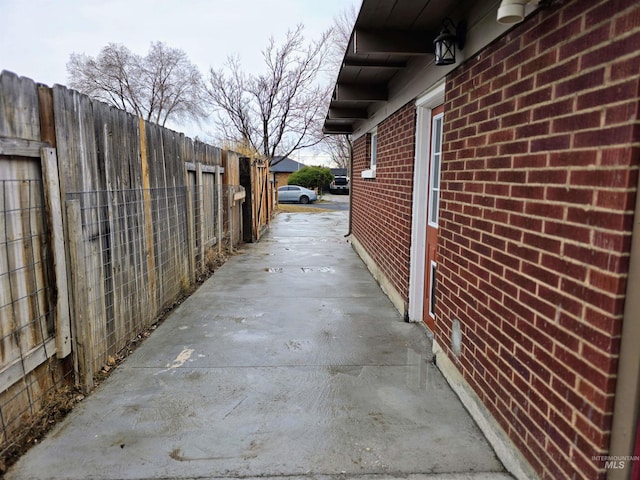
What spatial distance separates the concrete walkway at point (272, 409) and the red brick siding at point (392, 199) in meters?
0.81

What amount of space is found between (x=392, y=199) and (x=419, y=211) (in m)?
1.34

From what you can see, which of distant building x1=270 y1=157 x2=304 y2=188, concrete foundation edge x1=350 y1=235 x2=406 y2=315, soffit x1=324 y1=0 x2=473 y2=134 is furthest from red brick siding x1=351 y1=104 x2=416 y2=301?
distant building x1=270 y1=157 x2=304 y2=188

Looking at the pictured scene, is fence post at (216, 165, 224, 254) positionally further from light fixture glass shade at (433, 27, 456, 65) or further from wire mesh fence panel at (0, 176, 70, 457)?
light fixture glass shade at (433, 27, 456, 65)

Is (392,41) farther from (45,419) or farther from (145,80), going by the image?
(145,80)

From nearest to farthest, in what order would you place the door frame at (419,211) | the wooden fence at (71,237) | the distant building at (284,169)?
the wooden fence at (71,237), the door frame at (419,211), the distant building at (284,169)

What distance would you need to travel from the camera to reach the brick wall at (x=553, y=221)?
161cm

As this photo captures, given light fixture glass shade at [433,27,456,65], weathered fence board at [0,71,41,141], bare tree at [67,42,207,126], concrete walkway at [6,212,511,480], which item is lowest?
concrete walkway at [6,212,511,480]

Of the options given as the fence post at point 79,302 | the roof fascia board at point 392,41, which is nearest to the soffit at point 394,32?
the roof fascia board at point 392,41

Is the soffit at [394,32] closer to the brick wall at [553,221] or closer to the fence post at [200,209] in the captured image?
the brick wall at [553,221]

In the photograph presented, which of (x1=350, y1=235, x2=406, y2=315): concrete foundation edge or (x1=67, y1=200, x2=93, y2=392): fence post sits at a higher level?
(x1=67, y1=200, x2=93, y2=392): fence post

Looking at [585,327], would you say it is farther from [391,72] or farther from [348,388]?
[391,72]

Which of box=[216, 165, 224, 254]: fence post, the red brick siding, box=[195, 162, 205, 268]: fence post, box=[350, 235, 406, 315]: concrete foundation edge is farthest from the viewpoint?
box=[216, 165, 224, 254]: fence post

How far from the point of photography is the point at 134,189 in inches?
161

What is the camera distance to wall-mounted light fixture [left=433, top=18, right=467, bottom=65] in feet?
10.3
